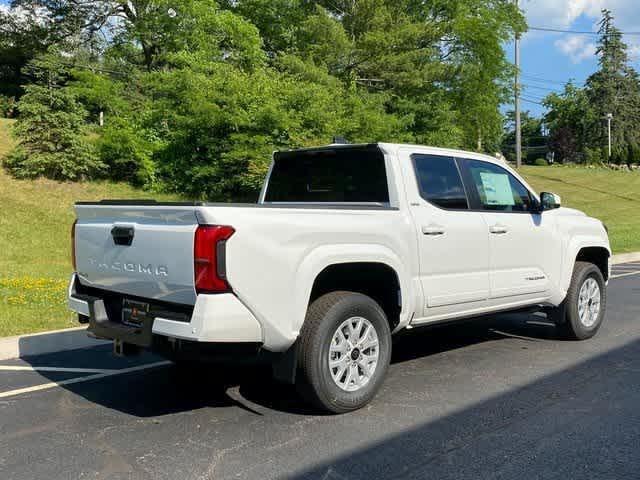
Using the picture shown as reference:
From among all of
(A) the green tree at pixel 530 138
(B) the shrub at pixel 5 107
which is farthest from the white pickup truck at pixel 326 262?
(A) the green tree at pixel 530 138

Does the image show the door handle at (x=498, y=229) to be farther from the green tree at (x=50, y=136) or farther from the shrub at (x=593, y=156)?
the shrub at (x=593, y=156)

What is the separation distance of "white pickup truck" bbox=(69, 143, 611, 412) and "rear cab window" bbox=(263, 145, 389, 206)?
1cm

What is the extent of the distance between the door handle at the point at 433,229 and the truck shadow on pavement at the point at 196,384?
0.86 metres

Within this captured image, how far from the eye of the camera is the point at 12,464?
12.7 ft

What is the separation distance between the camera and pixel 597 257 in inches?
300

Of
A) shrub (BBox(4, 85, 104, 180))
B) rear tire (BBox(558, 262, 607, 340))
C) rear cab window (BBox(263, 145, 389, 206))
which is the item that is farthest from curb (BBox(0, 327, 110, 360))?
shrub (BBox(4, 85, 104, 180))

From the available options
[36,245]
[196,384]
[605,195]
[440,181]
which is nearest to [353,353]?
[196,384]

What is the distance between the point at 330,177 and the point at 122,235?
198cm

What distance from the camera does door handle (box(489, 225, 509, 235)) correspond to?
5.91 meters

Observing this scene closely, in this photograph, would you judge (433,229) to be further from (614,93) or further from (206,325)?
(614,93)

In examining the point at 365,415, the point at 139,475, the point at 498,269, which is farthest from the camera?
the point at 498,269

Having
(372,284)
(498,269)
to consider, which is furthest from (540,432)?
(498,269)

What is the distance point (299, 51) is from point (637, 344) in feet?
72.8

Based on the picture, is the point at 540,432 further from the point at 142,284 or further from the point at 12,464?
the point at 12,464
